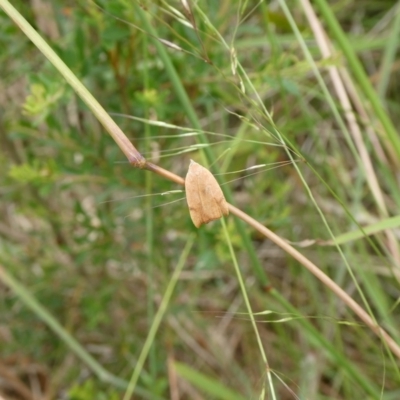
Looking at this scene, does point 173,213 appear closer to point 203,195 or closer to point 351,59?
point 351,59

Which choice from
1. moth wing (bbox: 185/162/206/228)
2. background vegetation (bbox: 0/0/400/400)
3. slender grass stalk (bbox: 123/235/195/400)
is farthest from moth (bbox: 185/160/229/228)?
slender grass stalk (bbox: 123/235/195/400)

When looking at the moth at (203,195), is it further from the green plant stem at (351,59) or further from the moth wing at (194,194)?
the green plant stem at (351,59)

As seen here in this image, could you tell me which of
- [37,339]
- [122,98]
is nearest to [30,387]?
[37,339]

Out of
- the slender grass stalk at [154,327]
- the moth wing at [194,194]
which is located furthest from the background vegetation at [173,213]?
the moth wing at [194,194]

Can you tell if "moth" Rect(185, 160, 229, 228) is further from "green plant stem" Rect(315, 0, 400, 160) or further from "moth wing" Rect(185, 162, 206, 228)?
"green plant stem" Rect(315, 0, 400, 160)

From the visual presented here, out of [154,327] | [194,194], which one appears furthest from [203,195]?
[154,327]

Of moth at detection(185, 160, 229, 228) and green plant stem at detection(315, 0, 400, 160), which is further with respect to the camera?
green plant stem at detection(315, 0, 400, 160)
